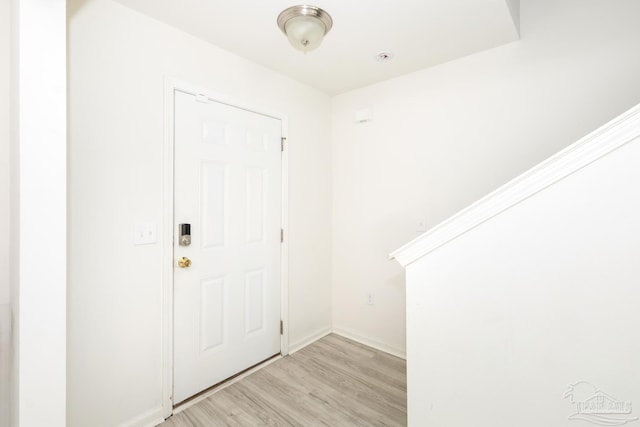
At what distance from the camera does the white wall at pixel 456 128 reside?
5.68 feet

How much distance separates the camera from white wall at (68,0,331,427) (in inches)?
58.1

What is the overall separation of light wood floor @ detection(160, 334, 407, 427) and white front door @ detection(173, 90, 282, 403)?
162mm

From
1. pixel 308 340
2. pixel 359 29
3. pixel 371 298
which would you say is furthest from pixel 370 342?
pixel 359 29

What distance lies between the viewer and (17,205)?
105 centimetres

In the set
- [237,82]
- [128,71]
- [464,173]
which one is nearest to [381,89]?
[464,173]

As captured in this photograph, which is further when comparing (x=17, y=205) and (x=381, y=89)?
(x=381, y=89)

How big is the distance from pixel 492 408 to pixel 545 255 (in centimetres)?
65

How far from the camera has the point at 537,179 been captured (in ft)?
3.55

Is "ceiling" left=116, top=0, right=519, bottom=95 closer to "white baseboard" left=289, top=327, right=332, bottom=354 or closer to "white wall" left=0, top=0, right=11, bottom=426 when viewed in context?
"white wall" left=0, top=0, right=11, bottom=426

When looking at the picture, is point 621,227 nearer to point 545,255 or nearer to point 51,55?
point 545,255

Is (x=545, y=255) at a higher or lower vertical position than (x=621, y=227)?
lower
